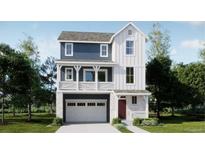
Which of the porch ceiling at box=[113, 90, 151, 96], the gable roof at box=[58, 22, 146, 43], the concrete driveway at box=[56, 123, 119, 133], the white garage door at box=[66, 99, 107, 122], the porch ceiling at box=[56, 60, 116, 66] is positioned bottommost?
the concrete driveway at box=[56, 123, 119, 133]

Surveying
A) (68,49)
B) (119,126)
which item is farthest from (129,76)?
(68,49)

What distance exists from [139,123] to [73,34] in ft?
33.0

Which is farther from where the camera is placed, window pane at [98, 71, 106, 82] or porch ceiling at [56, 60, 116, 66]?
window pane at [98, 71, 106, 82]

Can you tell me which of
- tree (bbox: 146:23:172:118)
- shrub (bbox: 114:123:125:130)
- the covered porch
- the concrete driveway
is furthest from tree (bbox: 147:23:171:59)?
the concrete driveway

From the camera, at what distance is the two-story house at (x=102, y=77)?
28.6m

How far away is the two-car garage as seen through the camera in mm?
29672

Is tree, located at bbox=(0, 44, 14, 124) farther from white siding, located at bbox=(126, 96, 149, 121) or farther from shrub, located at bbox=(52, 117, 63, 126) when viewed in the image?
white siding, located at bbox=(126, 96, 149, 121)

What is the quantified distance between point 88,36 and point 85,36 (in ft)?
0.87

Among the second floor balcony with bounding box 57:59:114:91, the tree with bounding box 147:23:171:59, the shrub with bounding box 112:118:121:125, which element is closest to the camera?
the shrub with bounding box 112:118:121:125

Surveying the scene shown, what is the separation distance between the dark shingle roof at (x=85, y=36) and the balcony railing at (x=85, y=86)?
12.9 ft

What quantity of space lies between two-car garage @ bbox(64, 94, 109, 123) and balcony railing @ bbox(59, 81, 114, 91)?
115cm

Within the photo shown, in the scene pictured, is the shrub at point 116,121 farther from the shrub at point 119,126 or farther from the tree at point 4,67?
the tree at point 4,67

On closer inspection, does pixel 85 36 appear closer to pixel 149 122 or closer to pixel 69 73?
pixel 69 73
